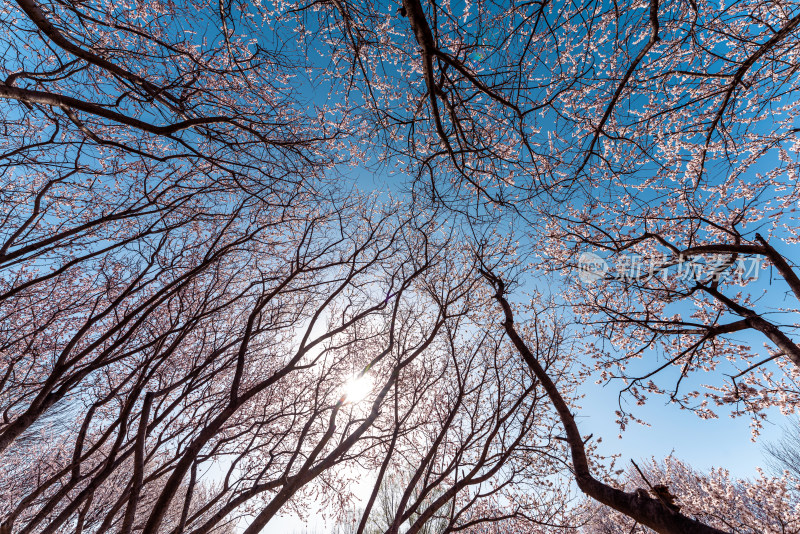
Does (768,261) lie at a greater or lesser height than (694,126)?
lesser

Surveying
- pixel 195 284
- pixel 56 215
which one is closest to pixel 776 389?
pixel 195 284

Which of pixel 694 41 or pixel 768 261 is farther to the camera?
pixel 768 261

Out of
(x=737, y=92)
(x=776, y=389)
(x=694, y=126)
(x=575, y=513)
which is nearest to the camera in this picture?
(x=737, y=92)

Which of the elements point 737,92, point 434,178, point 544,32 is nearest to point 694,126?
Answer: point 737,92

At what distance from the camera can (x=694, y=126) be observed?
4.59m

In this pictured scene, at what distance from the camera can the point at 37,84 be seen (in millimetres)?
3590

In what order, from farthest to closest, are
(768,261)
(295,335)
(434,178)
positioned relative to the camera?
(295,335) → (768,261) → (434,178)

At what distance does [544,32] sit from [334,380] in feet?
27.1

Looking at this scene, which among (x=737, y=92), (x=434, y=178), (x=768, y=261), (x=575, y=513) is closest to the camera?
(x=434, y=178)

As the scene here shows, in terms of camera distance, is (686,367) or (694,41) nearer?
(694,41)

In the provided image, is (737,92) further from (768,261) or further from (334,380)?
(334,380)

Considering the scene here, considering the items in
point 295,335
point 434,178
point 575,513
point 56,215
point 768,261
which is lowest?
point 575,513

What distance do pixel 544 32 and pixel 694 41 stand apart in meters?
1.69

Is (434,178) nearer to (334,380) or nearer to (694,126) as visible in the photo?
(694,126)
